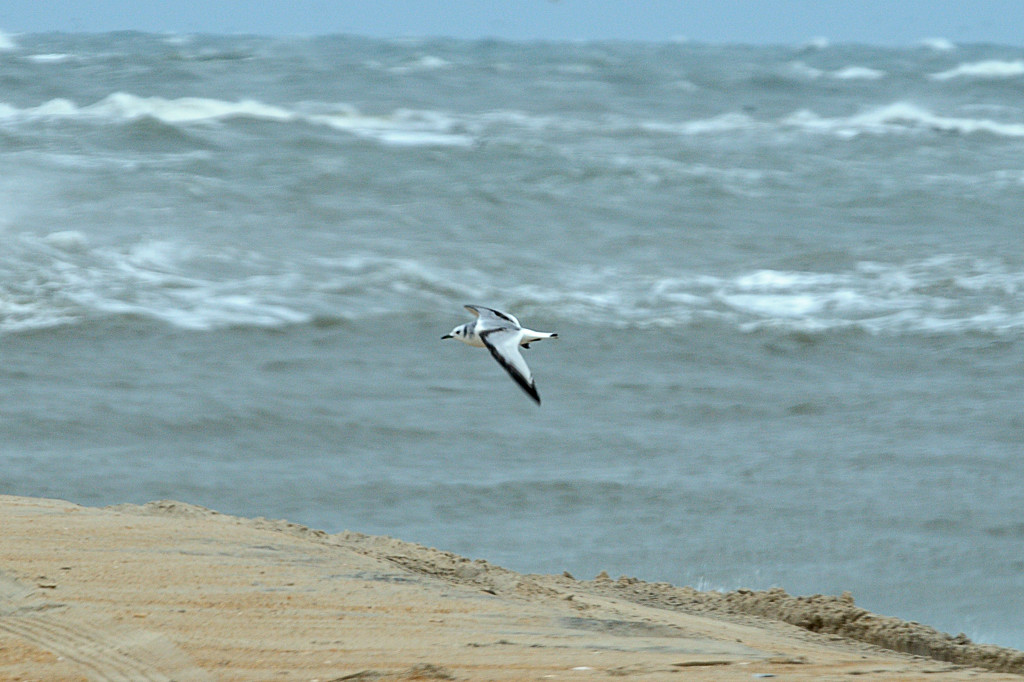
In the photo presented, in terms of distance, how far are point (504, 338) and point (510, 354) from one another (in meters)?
0.21

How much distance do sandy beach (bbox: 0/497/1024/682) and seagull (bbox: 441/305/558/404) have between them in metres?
0.70

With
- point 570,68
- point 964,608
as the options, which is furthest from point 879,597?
point 570,68

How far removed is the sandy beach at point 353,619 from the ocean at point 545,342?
2.95 feet

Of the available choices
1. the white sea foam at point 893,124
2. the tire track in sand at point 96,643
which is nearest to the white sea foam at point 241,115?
the white sea foam at point 893,124

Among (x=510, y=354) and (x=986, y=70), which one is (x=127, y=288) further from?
(x=986, y=70)

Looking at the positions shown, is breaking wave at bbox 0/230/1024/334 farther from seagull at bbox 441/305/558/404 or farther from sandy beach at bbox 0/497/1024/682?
sandy beach at bbox 0/497/1024/682

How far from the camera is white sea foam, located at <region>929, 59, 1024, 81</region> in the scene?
32688 millimetres

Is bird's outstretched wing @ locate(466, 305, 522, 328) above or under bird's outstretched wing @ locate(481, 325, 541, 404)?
above

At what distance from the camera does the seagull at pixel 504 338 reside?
473 cm

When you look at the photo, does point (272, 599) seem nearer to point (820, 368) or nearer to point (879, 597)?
point (879, 597)

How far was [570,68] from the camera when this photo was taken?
29.1 m

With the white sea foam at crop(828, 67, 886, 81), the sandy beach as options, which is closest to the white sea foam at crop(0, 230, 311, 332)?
the sandy beach

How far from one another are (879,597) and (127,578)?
2.89 metres

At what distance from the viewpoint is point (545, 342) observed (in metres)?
8.88
